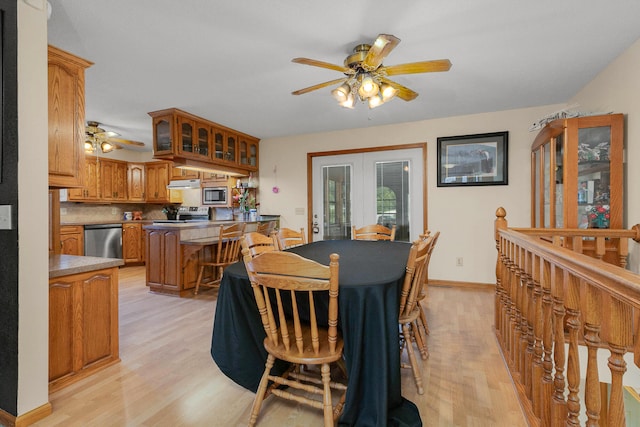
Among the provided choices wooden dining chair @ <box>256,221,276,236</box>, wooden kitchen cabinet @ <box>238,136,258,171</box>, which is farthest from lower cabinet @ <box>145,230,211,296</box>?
wooden kitchen cabinet @ <box>238,136,258,171</box>

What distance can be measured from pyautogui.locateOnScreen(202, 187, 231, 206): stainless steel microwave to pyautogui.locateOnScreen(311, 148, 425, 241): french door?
1.67 meters

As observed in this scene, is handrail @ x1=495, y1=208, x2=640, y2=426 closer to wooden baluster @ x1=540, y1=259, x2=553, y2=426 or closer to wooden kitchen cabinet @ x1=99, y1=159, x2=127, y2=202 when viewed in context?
wooden baluster @ x1=540, y1=259, x2=553, y2=426

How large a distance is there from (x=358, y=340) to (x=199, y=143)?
12.3ft

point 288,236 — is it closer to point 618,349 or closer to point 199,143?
point 199,143

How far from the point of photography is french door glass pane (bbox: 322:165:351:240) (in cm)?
485

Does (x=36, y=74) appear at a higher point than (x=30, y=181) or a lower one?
higher

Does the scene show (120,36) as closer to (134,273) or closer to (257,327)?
(257,327)

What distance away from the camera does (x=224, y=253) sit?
4117 mm

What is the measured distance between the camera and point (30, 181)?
1.55 m

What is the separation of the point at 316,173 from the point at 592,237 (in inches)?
137

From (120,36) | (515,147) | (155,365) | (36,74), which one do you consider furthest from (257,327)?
(515,147)

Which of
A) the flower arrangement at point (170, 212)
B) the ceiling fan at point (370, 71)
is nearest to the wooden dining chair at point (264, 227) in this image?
the ceiling fan at point (370, 71)

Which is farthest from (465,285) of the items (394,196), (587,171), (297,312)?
(297,312)

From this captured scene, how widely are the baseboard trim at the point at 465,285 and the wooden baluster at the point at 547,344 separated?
289 centimetres
